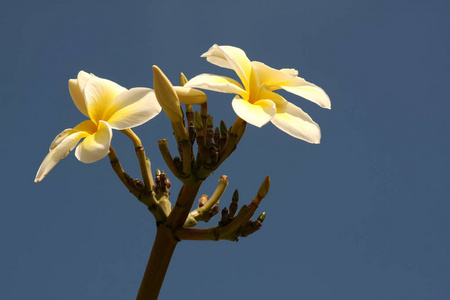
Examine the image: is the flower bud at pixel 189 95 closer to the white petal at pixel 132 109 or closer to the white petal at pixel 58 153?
the white petal at pixel 132 109

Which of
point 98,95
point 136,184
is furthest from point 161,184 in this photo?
point 98,95

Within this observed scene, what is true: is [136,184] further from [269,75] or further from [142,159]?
[269,75]

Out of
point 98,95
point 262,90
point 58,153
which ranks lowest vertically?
point 58,153

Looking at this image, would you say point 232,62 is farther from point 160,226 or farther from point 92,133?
point 160,226

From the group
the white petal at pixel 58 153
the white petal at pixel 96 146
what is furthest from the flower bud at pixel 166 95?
the white petal at pixel 58 153

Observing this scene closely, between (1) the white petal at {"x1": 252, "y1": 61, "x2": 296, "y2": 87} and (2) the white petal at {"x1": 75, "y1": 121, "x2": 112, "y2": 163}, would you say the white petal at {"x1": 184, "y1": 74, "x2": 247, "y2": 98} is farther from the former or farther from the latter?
(2) the white petal at {"x1": 75, "y1": 121, "x2": 112, "y2": 163}

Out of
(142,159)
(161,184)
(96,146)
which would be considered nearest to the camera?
(96,146)
